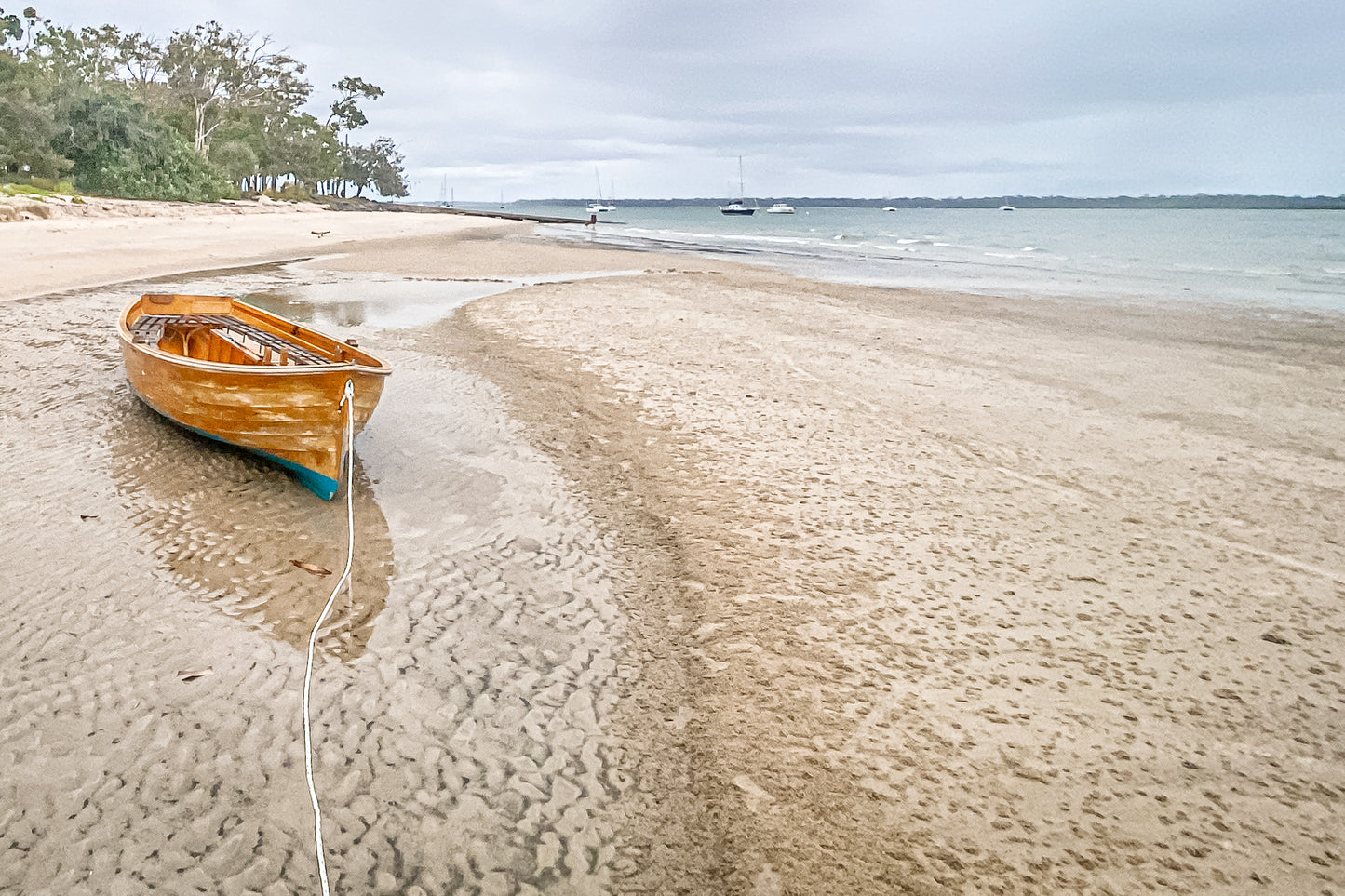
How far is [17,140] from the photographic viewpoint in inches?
1332

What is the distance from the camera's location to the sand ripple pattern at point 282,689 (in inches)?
95.7

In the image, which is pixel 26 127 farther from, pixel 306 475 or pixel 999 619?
pixel 999 619

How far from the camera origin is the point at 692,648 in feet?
11.7

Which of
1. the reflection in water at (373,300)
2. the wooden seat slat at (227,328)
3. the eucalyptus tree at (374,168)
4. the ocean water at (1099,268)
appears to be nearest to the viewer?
the wooden seat slat at (227,328)

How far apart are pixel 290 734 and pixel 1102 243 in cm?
4607

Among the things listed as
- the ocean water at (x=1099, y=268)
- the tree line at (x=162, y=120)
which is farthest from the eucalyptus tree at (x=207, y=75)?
the ocean water at (x=1099, y=268)

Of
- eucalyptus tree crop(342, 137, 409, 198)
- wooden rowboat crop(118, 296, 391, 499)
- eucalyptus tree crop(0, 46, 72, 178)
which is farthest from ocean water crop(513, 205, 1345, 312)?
eucalyptus tree crop(342, 137, 409, 198)

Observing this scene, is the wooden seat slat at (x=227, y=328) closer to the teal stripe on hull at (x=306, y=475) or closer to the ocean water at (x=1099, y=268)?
the teal stripe on hull at (x=306, y=475)

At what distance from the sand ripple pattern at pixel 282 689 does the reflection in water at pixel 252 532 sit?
0.9 inches

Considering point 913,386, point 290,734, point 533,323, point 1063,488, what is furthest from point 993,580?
point 533,323

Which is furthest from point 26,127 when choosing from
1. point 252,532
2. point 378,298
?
point 252,532

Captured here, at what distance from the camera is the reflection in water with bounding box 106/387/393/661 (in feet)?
12.4

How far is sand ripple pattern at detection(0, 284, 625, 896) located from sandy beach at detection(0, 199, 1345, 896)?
15 millimetres

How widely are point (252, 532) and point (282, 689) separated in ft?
5.71
